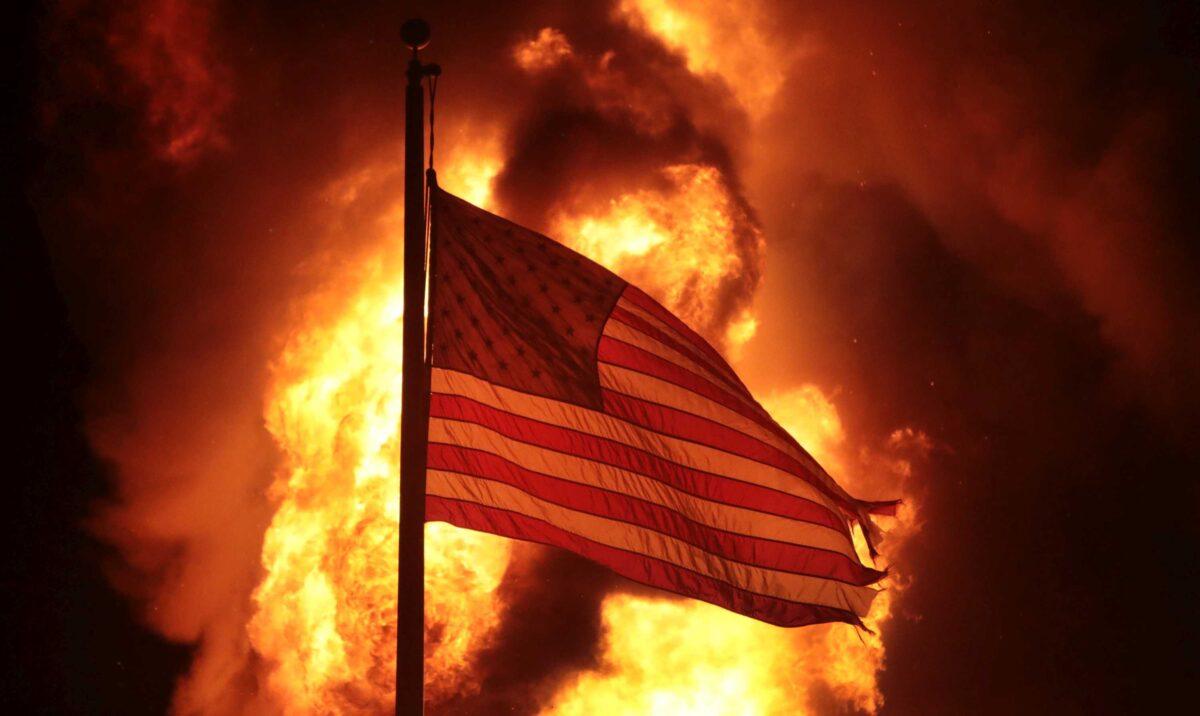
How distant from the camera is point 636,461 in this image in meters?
6.00

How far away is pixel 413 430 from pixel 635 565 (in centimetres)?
167

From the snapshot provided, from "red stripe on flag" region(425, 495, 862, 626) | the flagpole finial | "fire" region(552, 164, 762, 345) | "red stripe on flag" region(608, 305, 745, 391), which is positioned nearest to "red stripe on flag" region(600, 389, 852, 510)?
"red stripe on flag" region(608, 305, 745, 391)

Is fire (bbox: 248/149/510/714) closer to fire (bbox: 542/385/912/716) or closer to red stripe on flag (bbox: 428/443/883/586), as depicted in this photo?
fire (bbox: 542/385/912/716)

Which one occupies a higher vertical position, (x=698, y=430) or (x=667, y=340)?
(x=667, y=340)

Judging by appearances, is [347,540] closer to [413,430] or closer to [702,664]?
[702,664]

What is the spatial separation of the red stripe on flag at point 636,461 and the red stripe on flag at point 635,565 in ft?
1.49

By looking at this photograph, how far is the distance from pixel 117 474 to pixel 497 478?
1028cm

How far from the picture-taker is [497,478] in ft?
19.0

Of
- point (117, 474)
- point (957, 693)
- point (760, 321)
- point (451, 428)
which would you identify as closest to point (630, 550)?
point (451, 428)

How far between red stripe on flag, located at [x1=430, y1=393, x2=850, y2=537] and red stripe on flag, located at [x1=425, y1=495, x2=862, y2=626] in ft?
1.49

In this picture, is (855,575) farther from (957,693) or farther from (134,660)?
(957,693)

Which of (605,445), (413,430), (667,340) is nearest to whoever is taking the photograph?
(413,430)

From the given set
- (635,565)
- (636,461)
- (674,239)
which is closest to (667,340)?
(636,461)

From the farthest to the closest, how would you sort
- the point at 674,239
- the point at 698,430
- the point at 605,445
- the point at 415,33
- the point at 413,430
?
the point at 674,239
the point at 698,430
the point at 605,445
the point at 415,33
the point at 413,430
